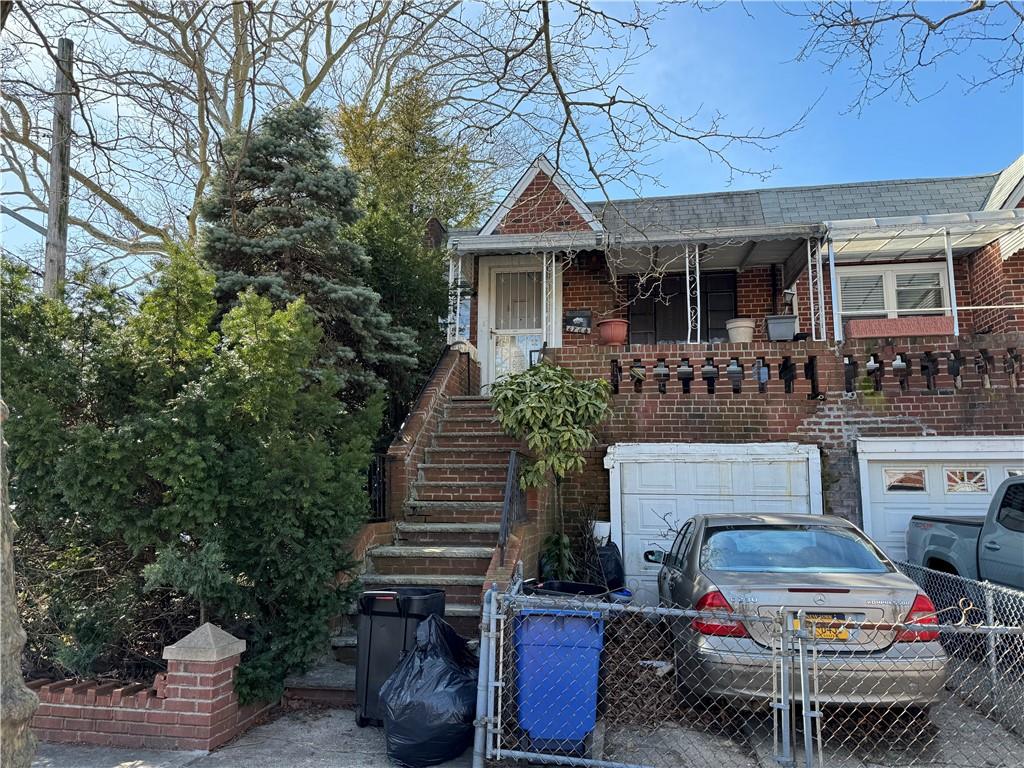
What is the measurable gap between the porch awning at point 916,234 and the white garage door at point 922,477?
136 inches

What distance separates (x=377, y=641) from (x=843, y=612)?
312 cm

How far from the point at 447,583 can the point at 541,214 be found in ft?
25.0

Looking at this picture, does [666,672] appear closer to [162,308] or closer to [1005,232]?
[162,308]

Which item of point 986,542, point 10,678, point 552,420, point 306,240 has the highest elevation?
point 306,240

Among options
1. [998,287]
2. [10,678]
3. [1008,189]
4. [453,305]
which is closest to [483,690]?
[10,678]

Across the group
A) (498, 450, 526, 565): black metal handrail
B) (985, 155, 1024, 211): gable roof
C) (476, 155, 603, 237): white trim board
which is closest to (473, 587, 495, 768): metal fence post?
(498, 450, 526, 565): black metal handrail

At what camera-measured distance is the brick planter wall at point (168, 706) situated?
444 centimetres

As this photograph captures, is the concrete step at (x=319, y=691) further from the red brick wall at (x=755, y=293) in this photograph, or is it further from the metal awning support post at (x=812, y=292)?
the red brick wall at (x=755, y=293)

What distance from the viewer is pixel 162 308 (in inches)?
203

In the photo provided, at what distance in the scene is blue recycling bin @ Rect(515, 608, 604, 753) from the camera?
4238mm

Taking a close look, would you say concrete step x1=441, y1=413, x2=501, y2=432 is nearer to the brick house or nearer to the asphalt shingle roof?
the brick house

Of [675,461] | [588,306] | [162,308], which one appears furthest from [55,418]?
[588,306]

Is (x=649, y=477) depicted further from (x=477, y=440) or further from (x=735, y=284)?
(x=735, y=284)

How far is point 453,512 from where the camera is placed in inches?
305
